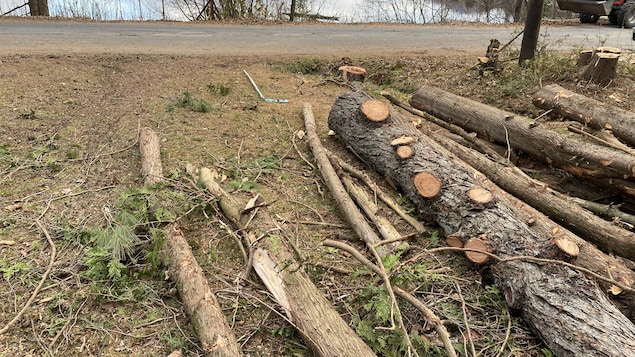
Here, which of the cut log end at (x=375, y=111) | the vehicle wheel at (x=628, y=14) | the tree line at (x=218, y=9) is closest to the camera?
the cut log end at (x=375, y=111)

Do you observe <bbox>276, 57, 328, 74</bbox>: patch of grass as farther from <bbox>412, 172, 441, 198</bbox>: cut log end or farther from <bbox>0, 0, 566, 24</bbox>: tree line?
<bbox>0, 0, 566, 24</bbox>: tree line

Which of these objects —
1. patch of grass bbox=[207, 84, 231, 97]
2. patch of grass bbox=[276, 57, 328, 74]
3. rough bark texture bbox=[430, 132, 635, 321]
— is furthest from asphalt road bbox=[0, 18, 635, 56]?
rough bark texture bbox=[430, 132, 635, 321]

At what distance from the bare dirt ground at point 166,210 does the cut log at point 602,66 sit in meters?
0.20

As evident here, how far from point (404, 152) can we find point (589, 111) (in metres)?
2.28

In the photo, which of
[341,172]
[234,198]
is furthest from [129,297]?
[341,172]

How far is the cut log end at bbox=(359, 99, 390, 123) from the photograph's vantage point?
14.4 feet

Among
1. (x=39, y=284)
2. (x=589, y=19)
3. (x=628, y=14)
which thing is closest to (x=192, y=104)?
(x=39, y=284)

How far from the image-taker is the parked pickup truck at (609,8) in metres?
12.3

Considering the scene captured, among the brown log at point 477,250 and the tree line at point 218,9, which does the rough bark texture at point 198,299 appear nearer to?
the brown log at point 477,250

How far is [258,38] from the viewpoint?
11055 mm

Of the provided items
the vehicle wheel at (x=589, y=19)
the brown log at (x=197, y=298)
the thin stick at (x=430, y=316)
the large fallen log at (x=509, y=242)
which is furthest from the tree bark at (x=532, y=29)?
the vehicle wheel at (x=589, y=19)

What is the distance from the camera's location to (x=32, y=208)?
3576 millimetres

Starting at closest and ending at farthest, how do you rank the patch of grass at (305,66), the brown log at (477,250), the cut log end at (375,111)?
the brown log at (477,250) → the cut log end at (375,111) → the patch of grass at (305,66)

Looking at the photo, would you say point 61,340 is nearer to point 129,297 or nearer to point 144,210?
point 129,297
